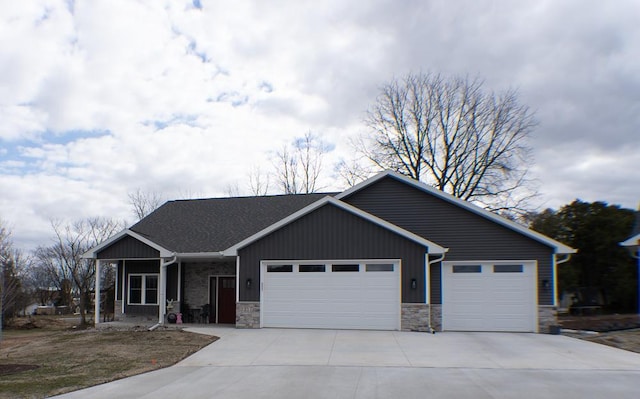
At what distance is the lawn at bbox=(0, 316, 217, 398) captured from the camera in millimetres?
9930

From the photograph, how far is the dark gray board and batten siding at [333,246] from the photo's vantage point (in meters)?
16.8

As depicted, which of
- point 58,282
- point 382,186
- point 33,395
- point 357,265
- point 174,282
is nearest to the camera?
point 33,395

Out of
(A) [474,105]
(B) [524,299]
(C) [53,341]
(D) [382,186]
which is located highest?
(A) [474,105]

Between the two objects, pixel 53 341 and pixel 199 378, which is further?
pixel 53 341

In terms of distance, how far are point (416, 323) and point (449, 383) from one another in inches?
284

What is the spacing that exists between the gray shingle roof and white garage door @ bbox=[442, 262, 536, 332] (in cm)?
782

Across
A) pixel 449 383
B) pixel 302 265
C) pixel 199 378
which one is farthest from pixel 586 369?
pixel 302 265

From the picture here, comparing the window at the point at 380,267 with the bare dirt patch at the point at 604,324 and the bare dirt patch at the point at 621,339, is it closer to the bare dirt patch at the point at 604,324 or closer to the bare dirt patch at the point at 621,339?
the bare dirt patch at the point at 621,339

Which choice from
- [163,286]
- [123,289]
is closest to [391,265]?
[163,286]

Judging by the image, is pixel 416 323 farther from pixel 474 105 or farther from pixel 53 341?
pixel 474 105

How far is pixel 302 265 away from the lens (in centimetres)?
1766

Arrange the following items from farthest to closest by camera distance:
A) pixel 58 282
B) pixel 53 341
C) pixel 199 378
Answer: pixel 58 282
pixel 53 341
pixel 199 378

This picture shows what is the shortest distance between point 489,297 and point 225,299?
33.4ft

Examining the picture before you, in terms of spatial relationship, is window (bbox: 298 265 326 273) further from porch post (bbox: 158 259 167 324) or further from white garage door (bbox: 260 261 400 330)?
porch post (bbox: 158 259 167 324)
